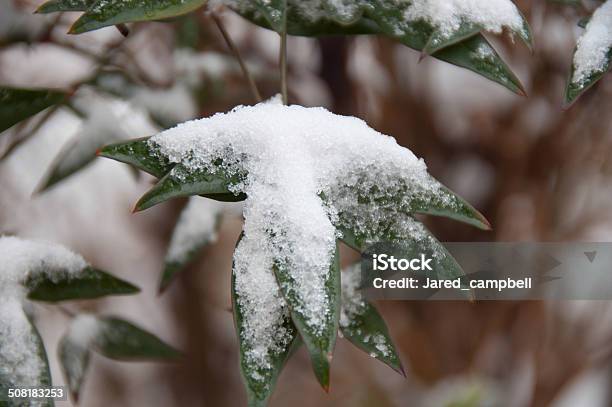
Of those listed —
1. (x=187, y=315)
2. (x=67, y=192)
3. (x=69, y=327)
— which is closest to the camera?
(x=69, y=327)

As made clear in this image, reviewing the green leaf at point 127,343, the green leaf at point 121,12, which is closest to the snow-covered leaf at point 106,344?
the green leaf at point 127,343

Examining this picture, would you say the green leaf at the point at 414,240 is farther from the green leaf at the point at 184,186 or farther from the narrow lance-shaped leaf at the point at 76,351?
the narrow lance-shaped leaf at the point at 76,351

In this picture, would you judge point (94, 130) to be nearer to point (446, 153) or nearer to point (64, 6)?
point (64, 6)

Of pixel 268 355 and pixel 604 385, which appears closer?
pixel 268 355


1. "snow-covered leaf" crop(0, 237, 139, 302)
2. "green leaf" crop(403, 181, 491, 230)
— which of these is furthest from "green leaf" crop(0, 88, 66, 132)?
"green leaf" crop(403, 181, 491, 230)

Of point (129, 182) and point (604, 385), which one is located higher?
point (129, 182)

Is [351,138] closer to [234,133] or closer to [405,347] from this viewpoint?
[234,133]

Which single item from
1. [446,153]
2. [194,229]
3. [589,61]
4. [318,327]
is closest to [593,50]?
[589,61]

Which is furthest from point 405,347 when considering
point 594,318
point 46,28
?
point 46,28
